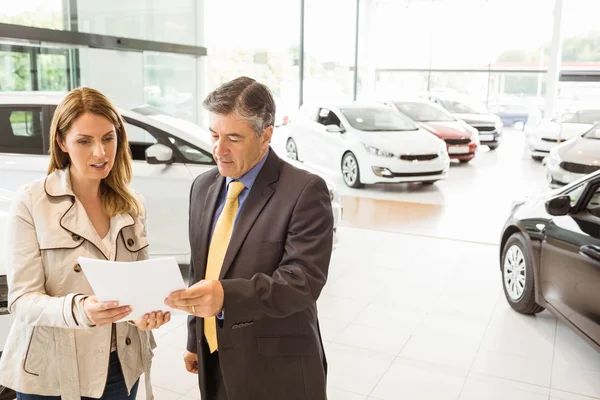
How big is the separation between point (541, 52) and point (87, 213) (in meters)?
19.1

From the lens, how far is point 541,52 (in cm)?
1850

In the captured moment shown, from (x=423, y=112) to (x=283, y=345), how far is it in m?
12.3

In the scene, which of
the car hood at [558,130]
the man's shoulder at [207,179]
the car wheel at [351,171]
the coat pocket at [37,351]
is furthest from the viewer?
the car hood at [558,130]

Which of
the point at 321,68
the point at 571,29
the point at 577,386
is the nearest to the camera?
the point at 577,386

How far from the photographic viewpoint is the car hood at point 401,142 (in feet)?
30.4

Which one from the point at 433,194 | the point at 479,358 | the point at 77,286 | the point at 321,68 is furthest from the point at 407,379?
the point at 321,68

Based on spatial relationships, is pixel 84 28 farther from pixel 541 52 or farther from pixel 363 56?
pixel 541 52

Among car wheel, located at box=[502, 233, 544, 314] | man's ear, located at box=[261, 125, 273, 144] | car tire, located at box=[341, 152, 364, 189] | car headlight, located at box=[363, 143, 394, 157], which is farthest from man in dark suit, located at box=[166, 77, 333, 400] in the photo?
car tire, located at box=[341, 152, 364, 189]

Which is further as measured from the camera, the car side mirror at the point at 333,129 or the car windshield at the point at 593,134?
the car side mirror at the point at 333,129

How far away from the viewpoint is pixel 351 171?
9.77m

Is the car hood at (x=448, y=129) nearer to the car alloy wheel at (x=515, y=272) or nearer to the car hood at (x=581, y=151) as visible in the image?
the car hood at (x=581, y=151)

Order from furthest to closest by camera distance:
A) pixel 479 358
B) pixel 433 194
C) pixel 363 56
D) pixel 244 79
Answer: pixel 363 56 → pixel 433 194 → pixel 479 358 → pixel 244 79

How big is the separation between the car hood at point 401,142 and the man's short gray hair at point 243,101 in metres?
7.73

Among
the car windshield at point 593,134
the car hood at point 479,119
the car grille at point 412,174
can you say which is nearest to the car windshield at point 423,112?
the car hood at point 479,119
